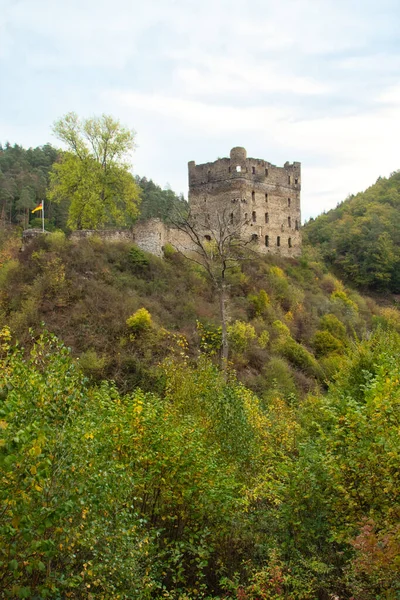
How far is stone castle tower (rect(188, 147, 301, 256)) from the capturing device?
1769 inches

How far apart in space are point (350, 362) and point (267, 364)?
35.4ft

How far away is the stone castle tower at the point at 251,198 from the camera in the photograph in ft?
147

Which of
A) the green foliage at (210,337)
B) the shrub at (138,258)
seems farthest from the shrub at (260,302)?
the shrub at (138,258)

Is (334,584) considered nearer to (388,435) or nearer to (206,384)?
(388,435)

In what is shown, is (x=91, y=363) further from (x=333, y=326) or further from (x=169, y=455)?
(x=333, y=326)

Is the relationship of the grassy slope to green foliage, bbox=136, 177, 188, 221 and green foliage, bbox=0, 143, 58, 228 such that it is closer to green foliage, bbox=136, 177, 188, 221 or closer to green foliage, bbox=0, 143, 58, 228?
green foliage, bbox=136, 177, 188, 221

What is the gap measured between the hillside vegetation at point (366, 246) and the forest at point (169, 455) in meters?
23.6

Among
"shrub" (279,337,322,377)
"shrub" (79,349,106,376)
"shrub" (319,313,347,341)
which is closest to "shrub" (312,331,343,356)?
"shrub" (319,313,347,341)

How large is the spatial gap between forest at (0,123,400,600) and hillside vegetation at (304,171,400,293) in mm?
23554

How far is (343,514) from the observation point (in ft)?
33.0

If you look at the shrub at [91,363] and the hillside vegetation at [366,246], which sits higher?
the hillside vegetation at [366,246]

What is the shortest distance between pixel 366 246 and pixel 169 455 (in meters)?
47.9

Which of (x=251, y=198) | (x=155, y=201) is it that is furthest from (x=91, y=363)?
(x=155, y=201)

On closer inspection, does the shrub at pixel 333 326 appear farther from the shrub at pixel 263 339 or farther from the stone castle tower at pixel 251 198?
the stone castle tower at pixel 251 198
